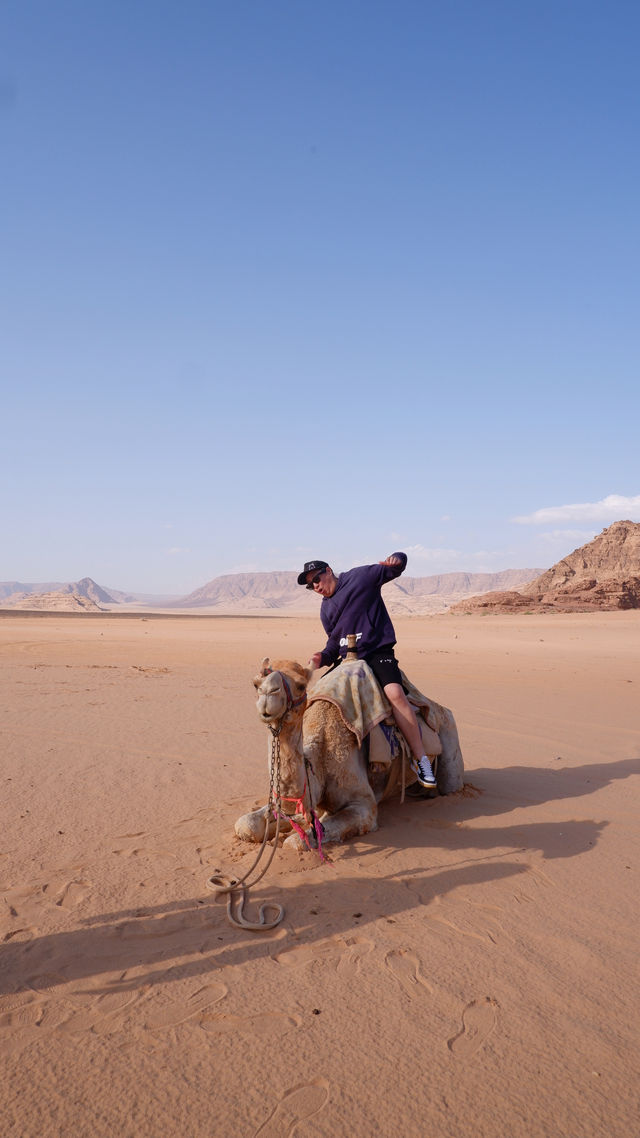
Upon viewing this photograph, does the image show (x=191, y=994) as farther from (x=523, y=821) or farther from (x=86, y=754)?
(x=86, y=754)

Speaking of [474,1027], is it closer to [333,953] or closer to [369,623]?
[333,953]

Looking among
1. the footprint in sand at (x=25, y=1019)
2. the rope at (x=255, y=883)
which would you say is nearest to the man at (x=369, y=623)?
the rope at (x=255, y=883)

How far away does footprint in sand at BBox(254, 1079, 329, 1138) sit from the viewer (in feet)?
7.91

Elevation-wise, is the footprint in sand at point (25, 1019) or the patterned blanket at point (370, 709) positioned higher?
the patterned blanket at point (370, 709)

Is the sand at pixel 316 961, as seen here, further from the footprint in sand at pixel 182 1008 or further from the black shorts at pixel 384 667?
the black shorts at pixel 384 667

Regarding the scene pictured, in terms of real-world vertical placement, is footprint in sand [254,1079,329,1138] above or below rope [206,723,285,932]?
below

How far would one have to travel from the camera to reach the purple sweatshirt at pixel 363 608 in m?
5.80

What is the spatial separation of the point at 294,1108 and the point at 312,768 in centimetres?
252

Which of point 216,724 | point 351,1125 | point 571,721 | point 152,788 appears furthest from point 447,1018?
point 571,721

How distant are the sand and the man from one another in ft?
2.75

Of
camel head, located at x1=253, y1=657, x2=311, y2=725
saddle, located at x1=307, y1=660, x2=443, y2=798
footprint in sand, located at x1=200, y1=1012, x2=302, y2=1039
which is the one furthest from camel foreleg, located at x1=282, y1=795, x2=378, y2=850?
footprint in sand, located at x1=200, y1=1012, x2=302, y2=1039

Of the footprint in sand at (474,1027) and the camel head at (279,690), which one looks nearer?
the footprint in sand at (474,1027)

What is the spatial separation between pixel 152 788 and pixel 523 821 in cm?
326

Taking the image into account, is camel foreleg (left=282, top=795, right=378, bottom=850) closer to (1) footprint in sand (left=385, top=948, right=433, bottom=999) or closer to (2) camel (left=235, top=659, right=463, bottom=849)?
(2) camel (left=235, top=659, right=463, bottom=849)
